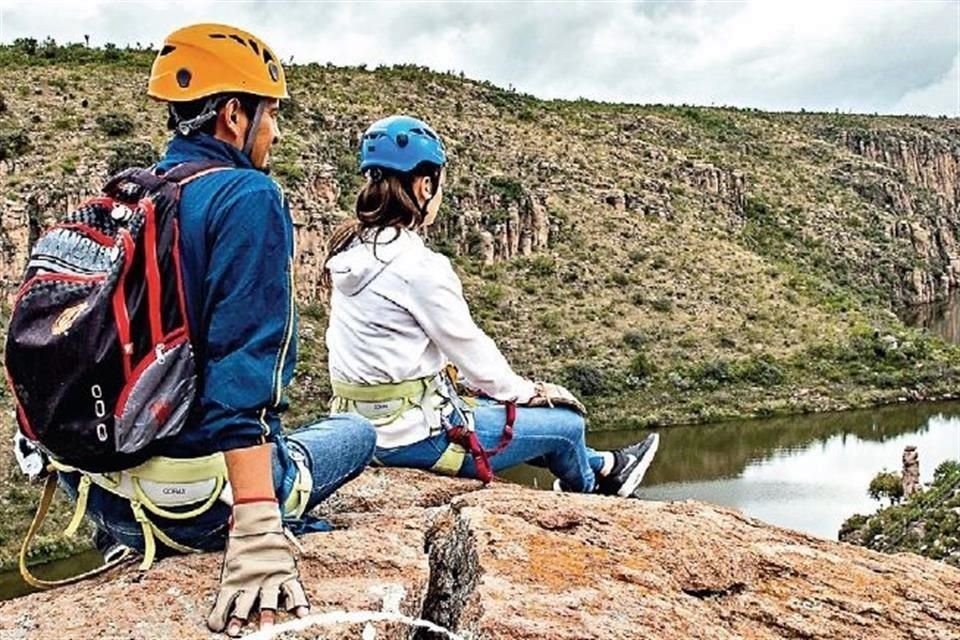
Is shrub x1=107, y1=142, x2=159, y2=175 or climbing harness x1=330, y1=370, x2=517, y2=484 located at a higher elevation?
shrub x1=107, y1=142, x2=159, y2=175

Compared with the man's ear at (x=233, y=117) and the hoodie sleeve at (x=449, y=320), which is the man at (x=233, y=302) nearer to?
the man's ear at (x=233, y=117)

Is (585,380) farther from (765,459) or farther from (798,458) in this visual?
(798,458)

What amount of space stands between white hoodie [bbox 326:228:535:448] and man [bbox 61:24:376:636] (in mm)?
1276

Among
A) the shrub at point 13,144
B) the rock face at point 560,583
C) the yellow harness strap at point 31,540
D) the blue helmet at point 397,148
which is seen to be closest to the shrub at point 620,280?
the shrub at point 13,144

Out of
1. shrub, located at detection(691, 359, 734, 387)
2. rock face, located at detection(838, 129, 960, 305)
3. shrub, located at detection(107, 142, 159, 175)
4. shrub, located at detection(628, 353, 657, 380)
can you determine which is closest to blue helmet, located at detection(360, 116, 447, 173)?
shrub, located at detection(107, 142, 159, 175)

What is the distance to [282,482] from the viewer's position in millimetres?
3217

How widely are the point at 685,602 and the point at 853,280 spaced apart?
277ft

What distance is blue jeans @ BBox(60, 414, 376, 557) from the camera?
3.02 m

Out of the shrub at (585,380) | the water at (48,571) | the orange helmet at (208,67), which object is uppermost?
the orange helmet at (208,67)

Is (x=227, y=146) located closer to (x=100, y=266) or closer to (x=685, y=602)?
(x=100, y=266)

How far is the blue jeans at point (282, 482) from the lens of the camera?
3.02 m

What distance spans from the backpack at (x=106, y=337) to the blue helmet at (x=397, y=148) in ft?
5.12

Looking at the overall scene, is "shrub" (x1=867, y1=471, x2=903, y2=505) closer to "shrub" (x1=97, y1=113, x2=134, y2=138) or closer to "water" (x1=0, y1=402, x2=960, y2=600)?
"water" (x1=0, y1=402, x2=960, y2=600)

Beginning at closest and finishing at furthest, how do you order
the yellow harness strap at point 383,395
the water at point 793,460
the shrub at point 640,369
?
the yellow harness strap at point 383,395 → the water at point 793,460 → the shrub at point 640,369
